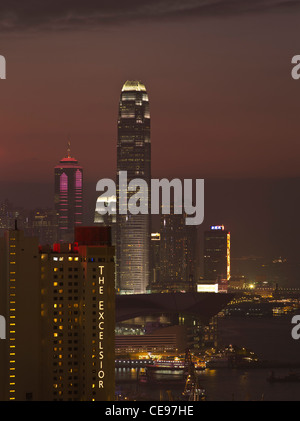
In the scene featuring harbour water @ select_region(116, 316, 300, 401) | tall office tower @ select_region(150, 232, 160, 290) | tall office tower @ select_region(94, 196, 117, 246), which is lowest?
harbour water @ select_region(116, 316, 300, 401)

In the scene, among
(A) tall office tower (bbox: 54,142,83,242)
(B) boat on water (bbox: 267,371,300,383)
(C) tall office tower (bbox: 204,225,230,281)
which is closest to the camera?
(B) boat on water (bbox: 267,371,300,383)

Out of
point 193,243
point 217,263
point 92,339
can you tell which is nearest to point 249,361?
point 92,339

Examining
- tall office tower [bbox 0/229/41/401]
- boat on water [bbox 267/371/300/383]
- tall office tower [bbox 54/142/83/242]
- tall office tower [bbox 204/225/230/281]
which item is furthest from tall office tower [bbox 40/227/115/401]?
tall office tower [bbox 204/225/230/281]

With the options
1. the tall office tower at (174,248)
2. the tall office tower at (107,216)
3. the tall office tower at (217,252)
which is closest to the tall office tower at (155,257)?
the tall office tower at (174,248)

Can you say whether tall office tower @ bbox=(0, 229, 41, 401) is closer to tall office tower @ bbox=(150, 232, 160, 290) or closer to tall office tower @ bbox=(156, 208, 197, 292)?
tall office tower @ bbox=(150, 232, 160, 290)

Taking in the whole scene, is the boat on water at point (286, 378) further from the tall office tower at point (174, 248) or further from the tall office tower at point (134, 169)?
the tall office tower at point (174, 248)

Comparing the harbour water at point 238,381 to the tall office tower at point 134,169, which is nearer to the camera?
the harbour water at point 238,381
